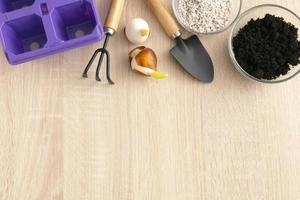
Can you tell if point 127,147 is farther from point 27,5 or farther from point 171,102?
point 27,5

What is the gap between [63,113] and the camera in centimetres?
67

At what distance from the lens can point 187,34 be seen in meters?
0.69

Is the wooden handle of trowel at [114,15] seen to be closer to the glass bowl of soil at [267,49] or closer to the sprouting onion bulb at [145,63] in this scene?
the sprouting onion bulb at [145,63]

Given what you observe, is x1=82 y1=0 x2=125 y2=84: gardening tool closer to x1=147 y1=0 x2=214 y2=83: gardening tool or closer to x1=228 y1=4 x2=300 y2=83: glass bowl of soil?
x1=147 y1=0 x2=214 y2=83: gardening tool

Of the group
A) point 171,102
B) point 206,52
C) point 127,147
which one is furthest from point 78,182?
point 206,52

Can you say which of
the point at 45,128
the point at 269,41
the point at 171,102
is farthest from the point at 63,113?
the point at 269,41

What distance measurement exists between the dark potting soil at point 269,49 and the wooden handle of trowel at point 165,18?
108 mm

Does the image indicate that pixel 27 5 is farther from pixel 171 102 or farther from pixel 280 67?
pixel 280 67

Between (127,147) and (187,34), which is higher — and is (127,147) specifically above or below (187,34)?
below

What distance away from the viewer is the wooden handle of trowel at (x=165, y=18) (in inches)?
26.5

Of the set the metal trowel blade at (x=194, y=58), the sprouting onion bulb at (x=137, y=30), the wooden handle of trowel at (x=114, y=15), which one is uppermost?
the wooden handle of trowel at (x=114, y=15)

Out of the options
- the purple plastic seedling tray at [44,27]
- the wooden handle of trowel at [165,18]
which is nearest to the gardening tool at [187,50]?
the wooden handle of trowel at [165,18]

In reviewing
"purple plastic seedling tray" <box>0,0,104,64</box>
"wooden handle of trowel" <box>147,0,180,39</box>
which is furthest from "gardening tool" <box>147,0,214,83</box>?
"purple plastic seedling tray" <box>0,0,104,64</box>

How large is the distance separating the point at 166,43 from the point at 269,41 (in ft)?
0.56
